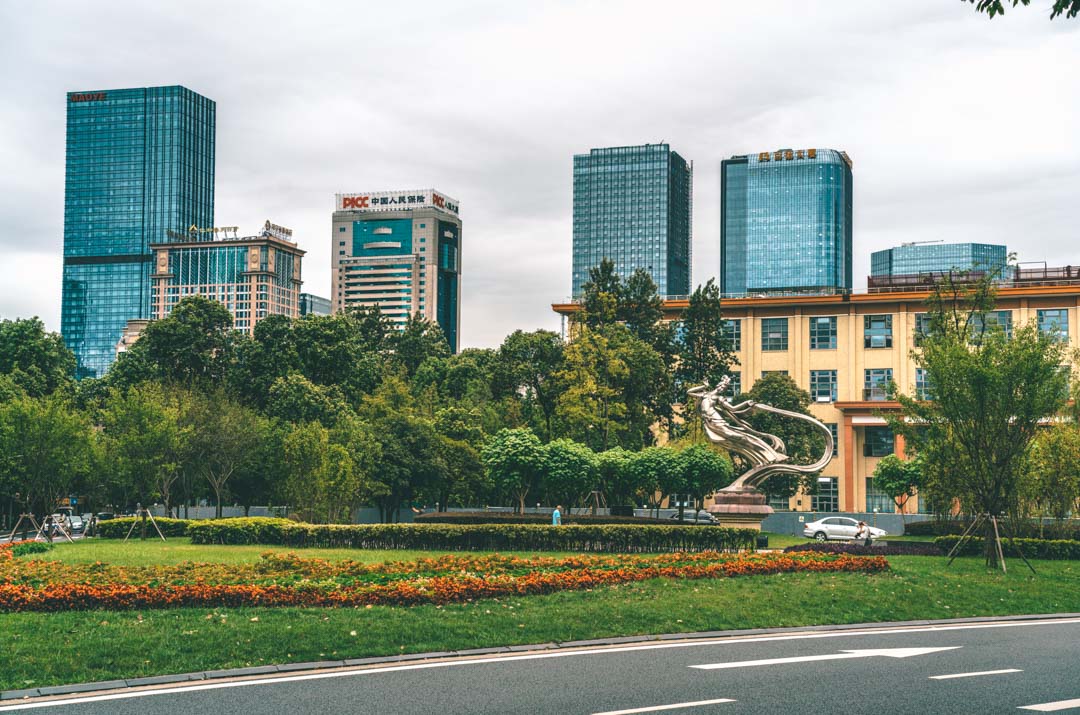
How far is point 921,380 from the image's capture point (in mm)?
72875

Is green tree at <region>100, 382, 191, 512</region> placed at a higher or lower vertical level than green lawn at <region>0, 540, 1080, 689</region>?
higher

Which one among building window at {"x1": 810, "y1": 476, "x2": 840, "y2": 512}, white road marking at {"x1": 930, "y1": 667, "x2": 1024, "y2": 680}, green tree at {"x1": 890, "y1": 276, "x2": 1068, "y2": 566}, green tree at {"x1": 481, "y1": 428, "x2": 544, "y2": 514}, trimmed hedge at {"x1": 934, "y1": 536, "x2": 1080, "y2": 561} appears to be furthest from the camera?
building window at {"x1": 810, "y1": 476, "x2": 840, "y2": 512}

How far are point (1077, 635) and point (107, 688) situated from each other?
13883mm

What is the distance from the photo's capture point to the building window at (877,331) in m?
73.2

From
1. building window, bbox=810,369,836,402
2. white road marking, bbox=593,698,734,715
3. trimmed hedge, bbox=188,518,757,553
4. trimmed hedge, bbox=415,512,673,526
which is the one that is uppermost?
building window, bbox=810,369,836,402

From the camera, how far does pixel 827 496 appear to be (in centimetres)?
7325

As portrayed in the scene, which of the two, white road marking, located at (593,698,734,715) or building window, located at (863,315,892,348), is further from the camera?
building window, located at (863,315,892,348)

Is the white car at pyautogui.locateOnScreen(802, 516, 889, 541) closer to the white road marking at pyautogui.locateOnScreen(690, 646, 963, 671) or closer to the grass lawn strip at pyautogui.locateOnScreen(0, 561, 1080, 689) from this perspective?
the grass lawn strip at pyautogui.locateOnScreen(0, 561, 1080, 689)

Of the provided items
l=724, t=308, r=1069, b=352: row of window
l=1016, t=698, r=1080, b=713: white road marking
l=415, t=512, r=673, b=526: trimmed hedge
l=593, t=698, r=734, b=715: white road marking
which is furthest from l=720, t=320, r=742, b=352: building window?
l=593, t=698, r=734, b=715: white road marking

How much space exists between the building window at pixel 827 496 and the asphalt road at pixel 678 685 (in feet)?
194

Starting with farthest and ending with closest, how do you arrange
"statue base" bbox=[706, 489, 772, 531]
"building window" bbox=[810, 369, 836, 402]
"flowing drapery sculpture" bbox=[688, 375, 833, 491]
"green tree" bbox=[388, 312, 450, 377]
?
"green tree" bbox=[388, 312, 450, 377], "building window" bbox=[810, 369, 836, 402], "flowing drapery sculpture" bbox=[688, 375, 833, 491], "statue base" bbox=[706, 489, 772, 531]

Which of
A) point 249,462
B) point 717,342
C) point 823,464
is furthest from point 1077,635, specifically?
point 717,342

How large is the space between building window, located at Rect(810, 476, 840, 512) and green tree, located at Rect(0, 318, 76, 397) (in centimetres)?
4804

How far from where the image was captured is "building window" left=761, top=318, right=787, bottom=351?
247 feet
